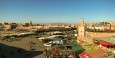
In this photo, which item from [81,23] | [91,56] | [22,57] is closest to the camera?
[91,56]

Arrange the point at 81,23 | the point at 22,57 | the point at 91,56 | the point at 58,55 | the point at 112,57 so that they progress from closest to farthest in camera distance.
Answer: the point at 112,57 < the point at 91,56 < the point at 58,55 < the point at 22,57 < the point at 81,23

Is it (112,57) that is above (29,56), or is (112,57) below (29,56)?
above

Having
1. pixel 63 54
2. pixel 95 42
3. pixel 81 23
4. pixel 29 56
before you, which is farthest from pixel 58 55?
pixel 81 23

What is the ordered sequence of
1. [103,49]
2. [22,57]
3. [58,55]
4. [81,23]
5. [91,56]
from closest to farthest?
[91,56]
[103,49]
[58,55]
[22,57]
[81,23]

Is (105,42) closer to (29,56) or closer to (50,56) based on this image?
(50,56)

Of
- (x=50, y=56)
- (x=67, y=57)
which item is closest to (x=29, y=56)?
(x=50, y=56)

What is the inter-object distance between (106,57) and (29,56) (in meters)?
14.0

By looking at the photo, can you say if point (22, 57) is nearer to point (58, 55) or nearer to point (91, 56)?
point (58, 55)

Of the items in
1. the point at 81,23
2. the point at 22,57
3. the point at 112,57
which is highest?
the point at 81,23

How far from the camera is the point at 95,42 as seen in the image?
31.6 m

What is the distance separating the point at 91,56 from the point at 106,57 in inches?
75.7

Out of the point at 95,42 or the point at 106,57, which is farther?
the point at 95,42

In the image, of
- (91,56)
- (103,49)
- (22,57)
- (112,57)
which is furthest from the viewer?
(22,57)

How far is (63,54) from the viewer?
91.0ft
